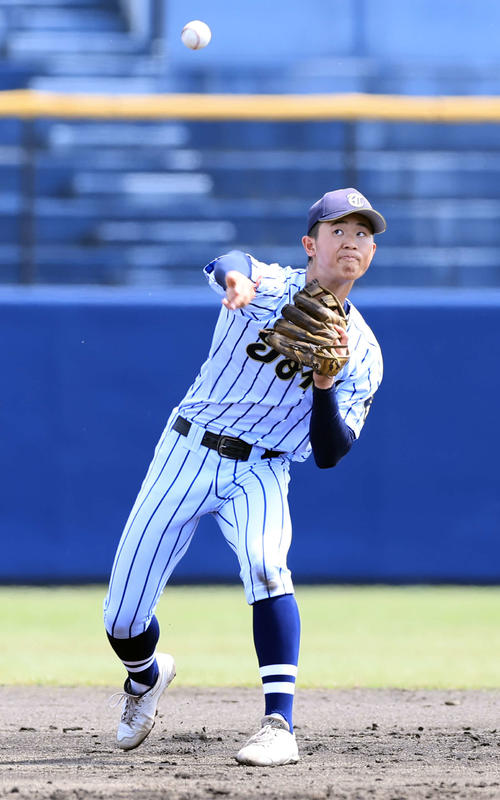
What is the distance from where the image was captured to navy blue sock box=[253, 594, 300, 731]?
3051 mm

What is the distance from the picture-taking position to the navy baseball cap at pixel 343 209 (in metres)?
3.06

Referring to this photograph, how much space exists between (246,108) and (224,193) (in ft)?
1.62

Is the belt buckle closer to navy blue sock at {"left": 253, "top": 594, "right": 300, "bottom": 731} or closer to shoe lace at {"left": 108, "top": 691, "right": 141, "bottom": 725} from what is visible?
navy blue sock at {"left": 253, "top": 594, "right": 300, "bottom": 731}

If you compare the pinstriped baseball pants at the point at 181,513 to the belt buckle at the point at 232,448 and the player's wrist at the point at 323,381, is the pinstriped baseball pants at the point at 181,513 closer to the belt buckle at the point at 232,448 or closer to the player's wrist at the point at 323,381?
the belt buckle at the point at 232,448

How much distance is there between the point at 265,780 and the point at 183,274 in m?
5.00

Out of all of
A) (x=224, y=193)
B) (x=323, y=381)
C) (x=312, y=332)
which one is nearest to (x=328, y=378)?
(x=323, y=381)

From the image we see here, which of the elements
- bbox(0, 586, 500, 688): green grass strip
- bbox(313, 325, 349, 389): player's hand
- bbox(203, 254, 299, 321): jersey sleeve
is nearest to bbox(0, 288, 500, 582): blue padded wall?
bbox(0, 586, 500, 688): green grass strip

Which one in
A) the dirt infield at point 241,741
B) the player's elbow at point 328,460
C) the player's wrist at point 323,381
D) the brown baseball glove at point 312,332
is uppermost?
the brown baseball glove at point 312,332

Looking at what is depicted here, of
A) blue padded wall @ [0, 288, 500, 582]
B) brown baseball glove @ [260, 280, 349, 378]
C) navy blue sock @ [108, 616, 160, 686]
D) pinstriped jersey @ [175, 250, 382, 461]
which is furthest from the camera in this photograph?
blue padded wall @ [0, 288, 500, 582]

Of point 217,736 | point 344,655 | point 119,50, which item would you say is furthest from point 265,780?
point 119,50

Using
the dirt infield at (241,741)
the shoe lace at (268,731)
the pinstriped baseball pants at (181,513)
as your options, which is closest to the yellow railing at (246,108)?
the dirt infield at (241,741)

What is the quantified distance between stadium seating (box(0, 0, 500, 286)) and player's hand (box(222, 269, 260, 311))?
4.21 metres

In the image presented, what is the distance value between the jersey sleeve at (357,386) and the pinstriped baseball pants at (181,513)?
0.23 meters

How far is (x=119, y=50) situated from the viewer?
951 cm
